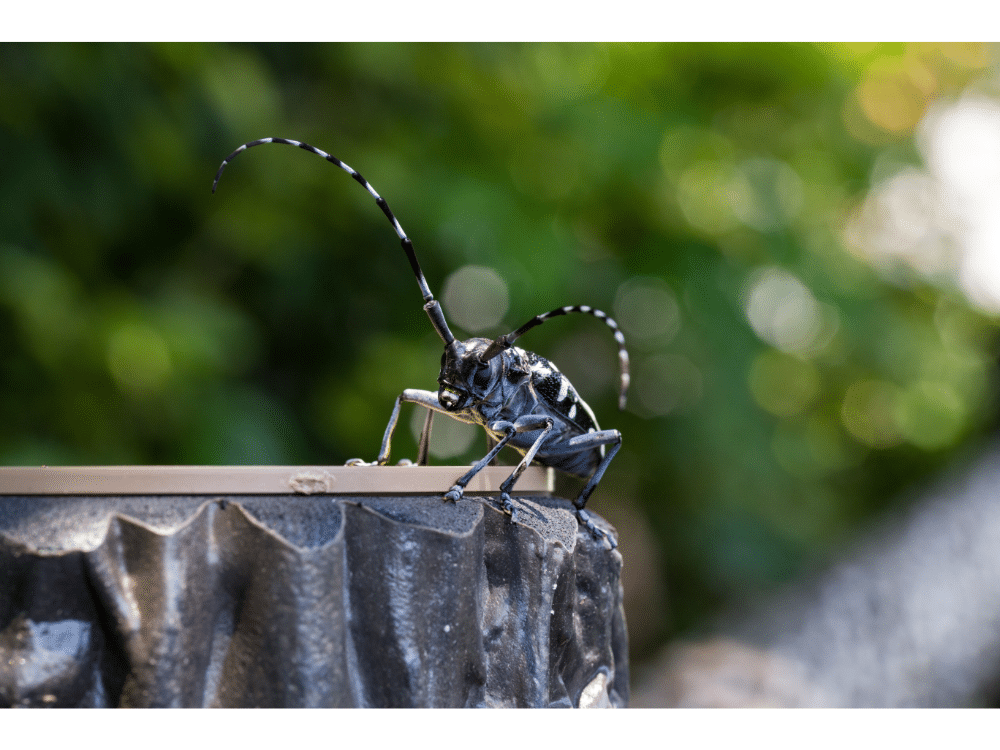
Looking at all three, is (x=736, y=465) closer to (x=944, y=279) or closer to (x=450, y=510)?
(x=944, y=279)

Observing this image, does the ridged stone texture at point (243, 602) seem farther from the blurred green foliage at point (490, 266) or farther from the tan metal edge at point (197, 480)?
the blurred green foliage at point (490, 266)

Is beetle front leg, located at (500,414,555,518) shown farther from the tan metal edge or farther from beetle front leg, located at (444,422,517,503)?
the tan metal edge

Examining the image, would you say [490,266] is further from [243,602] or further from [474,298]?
[243,602]

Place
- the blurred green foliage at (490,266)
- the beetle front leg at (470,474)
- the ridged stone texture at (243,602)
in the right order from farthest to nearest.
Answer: the blurred green foliage at (490,266) < the beetle front leg at (470,474) < the ridged stone texture at (243,602)

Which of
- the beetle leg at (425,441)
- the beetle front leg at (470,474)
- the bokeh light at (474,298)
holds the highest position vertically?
the bokeh light at (474,298)

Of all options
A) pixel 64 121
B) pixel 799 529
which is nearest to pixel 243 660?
pixel 64 121

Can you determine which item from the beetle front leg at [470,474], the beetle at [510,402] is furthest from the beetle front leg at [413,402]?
the beetle front leg at [470,474]

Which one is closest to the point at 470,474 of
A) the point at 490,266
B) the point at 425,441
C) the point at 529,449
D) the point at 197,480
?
the point at 529,449
